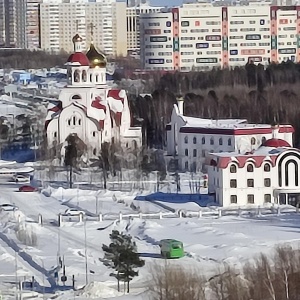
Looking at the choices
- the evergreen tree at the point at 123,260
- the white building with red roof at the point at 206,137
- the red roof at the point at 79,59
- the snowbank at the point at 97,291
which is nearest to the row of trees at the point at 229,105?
the white building with red roof at the point at 206,137

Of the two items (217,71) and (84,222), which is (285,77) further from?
(84,222)

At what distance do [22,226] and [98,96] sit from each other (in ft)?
27.5

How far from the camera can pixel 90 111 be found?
2306 cm

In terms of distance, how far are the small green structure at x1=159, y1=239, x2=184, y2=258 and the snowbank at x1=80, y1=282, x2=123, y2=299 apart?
169 centimetres

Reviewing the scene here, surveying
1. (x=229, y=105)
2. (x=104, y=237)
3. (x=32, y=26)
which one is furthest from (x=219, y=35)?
(x=32, y=26)

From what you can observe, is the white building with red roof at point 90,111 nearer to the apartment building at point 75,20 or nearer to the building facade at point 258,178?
the building facade at point 258,178

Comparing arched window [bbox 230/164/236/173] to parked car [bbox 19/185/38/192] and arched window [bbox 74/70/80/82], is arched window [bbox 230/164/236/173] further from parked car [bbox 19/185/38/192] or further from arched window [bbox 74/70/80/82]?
arched window [bbox 74/70/80/82]

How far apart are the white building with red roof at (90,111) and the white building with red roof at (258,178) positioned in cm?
530

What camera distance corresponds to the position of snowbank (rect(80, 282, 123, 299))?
11.5 metres

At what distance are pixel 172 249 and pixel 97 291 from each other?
6.38 ft

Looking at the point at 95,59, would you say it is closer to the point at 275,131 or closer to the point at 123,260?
the point at 275,131

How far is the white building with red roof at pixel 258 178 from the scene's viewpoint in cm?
1758

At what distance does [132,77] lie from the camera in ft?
143

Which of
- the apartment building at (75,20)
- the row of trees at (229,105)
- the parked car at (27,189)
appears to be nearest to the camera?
the parked car at (27,189)
